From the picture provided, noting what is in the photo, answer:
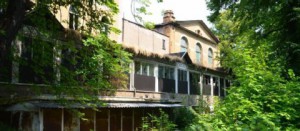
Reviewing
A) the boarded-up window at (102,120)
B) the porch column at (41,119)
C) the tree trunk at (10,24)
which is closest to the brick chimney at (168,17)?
the boarded-up window at (102,120)

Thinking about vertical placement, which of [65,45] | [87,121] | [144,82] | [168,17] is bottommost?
[87,121]

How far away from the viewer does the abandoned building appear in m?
15.1

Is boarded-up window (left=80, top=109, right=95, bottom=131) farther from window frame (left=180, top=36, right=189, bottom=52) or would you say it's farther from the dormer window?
window frame (left=180, top=36, right=189, bottom=52)

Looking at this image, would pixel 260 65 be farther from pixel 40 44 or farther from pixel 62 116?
pixel 62 116

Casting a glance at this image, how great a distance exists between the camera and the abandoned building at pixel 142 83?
49.5 feet

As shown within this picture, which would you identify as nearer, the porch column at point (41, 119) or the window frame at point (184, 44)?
the porch column at point (41, 119)

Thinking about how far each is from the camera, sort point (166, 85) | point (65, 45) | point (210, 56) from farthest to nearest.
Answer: point (210, 56), point (166, 85), point (65, 45)

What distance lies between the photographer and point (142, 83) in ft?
80.2

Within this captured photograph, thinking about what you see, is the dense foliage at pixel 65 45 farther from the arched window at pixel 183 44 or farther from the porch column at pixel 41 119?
the arched window at pixel 183 44

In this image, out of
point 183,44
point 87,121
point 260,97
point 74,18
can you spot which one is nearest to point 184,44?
point 183,44

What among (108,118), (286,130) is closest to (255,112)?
(286,130)

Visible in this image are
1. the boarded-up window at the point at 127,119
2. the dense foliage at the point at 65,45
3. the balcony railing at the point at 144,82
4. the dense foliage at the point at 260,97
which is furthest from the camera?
the balcony railing at the point at 144,82

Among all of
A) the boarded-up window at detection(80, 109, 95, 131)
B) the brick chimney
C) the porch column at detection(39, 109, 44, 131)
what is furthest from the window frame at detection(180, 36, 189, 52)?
the porch column at detection(39, 109, 44, 131)

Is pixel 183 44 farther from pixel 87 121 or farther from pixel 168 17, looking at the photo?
pixel 87 121
